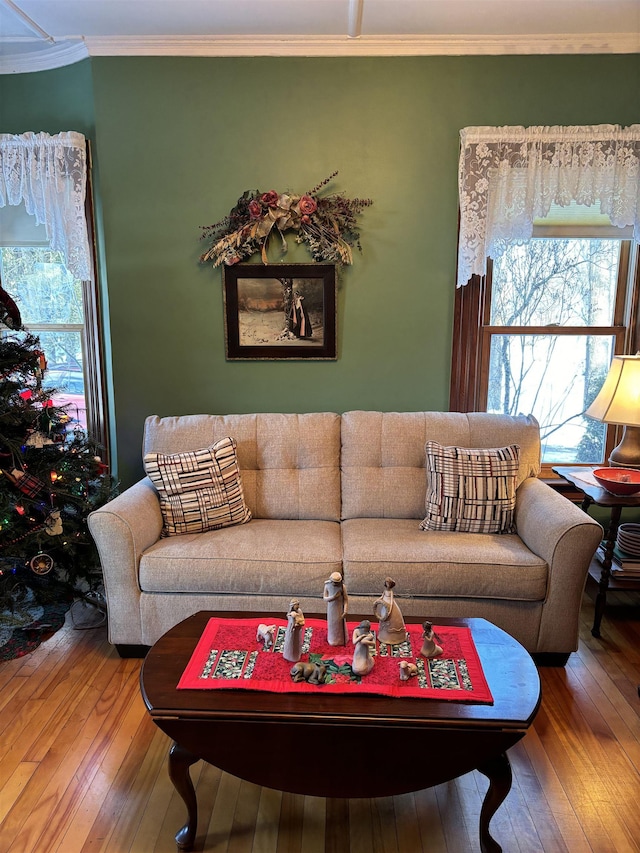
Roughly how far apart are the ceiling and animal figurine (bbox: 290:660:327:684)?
2.61 meters

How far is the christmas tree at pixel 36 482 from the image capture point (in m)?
2.65

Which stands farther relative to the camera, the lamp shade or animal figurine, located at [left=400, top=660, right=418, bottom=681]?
the lamp shade

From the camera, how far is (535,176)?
3.10m

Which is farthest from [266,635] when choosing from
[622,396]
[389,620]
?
[622,396]

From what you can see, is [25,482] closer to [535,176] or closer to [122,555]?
[122,555]

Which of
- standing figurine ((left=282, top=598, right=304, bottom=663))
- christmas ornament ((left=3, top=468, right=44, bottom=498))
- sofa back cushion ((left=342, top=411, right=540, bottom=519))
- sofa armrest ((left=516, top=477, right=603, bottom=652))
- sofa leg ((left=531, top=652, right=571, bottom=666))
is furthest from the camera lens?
sofa back cushion ((left=342, top=411, right=540, bottom=519))

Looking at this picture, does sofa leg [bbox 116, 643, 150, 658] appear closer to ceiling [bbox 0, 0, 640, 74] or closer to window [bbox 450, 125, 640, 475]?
window [bbox 450, 125, 640, 475]

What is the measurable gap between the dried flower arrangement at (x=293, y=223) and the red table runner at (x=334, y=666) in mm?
2012

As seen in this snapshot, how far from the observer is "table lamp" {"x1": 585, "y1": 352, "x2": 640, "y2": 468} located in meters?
2.69

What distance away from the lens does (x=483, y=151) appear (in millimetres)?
3100

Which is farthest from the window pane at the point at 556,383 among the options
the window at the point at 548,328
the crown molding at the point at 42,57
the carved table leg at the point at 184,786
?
the crown molding at the point at 42,57

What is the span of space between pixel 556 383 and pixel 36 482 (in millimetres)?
2767

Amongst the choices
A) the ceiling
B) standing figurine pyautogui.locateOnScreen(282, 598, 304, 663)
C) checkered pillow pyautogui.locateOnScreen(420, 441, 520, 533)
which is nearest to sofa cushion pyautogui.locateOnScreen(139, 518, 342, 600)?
checkered pillow pyautogui.locateOnScreen(420, 441, 520, 533)

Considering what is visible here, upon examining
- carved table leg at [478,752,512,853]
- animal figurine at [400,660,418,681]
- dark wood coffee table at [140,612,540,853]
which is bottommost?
carved table leg at [478,752,512,853]
